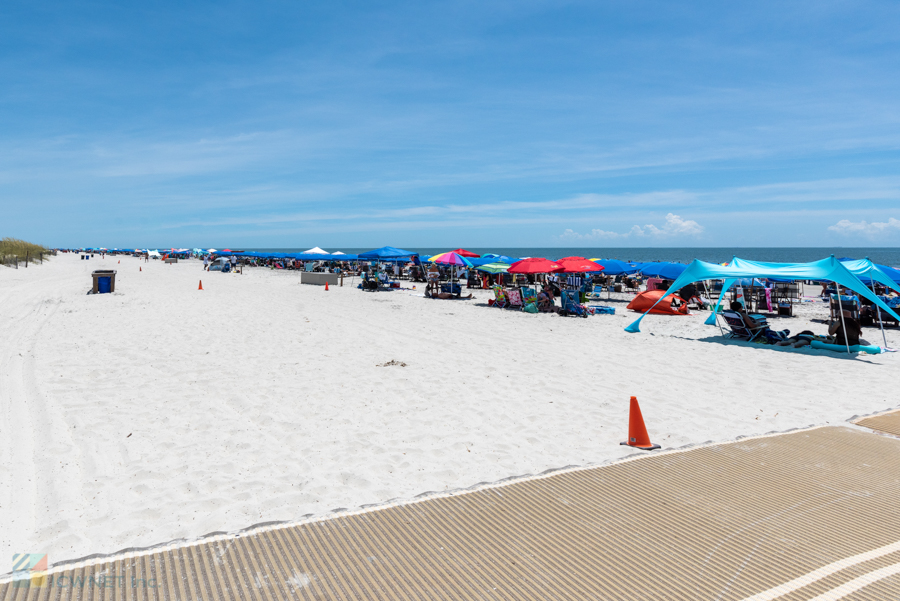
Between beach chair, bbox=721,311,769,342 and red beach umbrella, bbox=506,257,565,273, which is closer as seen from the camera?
beach chair, bbox=721,311,769,342

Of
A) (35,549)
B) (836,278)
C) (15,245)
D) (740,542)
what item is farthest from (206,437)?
(15,245)

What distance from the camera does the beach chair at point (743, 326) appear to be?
11.1 meters

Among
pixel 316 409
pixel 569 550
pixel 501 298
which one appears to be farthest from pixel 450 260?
pixel 569 550

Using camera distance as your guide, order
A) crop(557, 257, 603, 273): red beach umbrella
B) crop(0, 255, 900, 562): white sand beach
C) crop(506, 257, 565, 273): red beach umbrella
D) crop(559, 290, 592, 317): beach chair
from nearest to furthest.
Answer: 1. crop(0, 255, 900, 562): white sand beach
2. crop(559, 290, 592, 317): beach chair
3. crop(506, 257, 565, 273): red beach umbrella
4. crop(557, 257, 603, 273): red beach umbrella

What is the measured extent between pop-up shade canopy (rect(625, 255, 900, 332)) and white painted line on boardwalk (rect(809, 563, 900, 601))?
28.1 ft

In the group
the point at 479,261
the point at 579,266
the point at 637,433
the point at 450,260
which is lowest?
the point at 637,433

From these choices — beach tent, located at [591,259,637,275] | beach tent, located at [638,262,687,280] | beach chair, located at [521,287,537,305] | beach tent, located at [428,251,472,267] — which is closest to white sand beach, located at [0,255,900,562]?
beach chair, located at [521,287,537,305]

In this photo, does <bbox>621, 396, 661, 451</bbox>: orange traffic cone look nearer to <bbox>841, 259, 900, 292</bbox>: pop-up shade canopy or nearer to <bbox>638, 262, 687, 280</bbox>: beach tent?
<bbox>841, 259, 900, 292</bbox>: pop-up shade canopy

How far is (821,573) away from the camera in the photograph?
2.78 m

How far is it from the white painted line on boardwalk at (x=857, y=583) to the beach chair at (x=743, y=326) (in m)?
9.27

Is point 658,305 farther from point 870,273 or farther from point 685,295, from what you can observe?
point 870,273

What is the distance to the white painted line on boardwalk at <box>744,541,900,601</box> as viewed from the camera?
8.52ft

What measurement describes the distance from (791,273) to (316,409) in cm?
1036

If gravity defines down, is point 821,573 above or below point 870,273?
below
